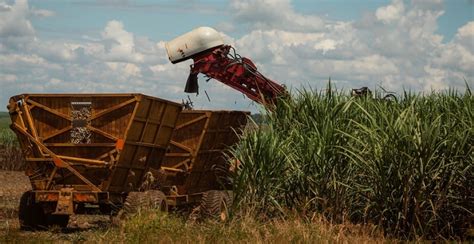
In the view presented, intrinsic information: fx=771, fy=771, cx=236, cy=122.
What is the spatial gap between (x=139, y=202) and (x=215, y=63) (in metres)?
8.60

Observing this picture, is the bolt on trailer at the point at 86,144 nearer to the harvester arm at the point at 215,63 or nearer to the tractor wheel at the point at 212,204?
the tractor wheel at the point at 212,204

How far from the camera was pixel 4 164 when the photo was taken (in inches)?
1352

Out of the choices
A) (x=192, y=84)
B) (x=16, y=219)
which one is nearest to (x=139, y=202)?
(x=16, y=219)

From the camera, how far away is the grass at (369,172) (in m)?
13.0

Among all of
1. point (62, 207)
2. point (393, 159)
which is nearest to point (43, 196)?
point (62, 207)

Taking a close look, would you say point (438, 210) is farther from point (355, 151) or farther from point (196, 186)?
point (196, 186)

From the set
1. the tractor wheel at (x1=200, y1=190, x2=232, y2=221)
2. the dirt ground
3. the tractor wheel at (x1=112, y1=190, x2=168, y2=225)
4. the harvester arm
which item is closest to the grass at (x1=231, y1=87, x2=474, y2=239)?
the tractor wheel at (x1=200, y1=190, x2=232, y2=221)

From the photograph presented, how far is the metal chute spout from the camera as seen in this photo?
2153cm

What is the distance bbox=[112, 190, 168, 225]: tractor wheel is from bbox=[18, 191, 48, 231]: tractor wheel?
2255mm

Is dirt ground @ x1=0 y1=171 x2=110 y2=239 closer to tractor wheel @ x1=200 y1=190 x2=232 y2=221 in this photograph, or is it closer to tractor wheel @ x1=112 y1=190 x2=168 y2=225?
tractor wheel @ x1=112 y1=190 x2=168 y2=225

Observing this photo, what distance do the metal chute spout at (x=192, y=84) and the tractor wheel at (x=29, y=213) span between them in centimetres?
718

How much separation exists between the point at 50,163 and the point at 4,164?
21.1 m

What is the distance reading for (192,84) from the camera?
21.7 metres

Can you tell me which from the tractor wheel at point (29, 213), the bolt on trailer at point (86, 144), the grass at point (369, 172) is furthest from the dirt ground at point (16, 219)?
the grass at point (369, 172)
